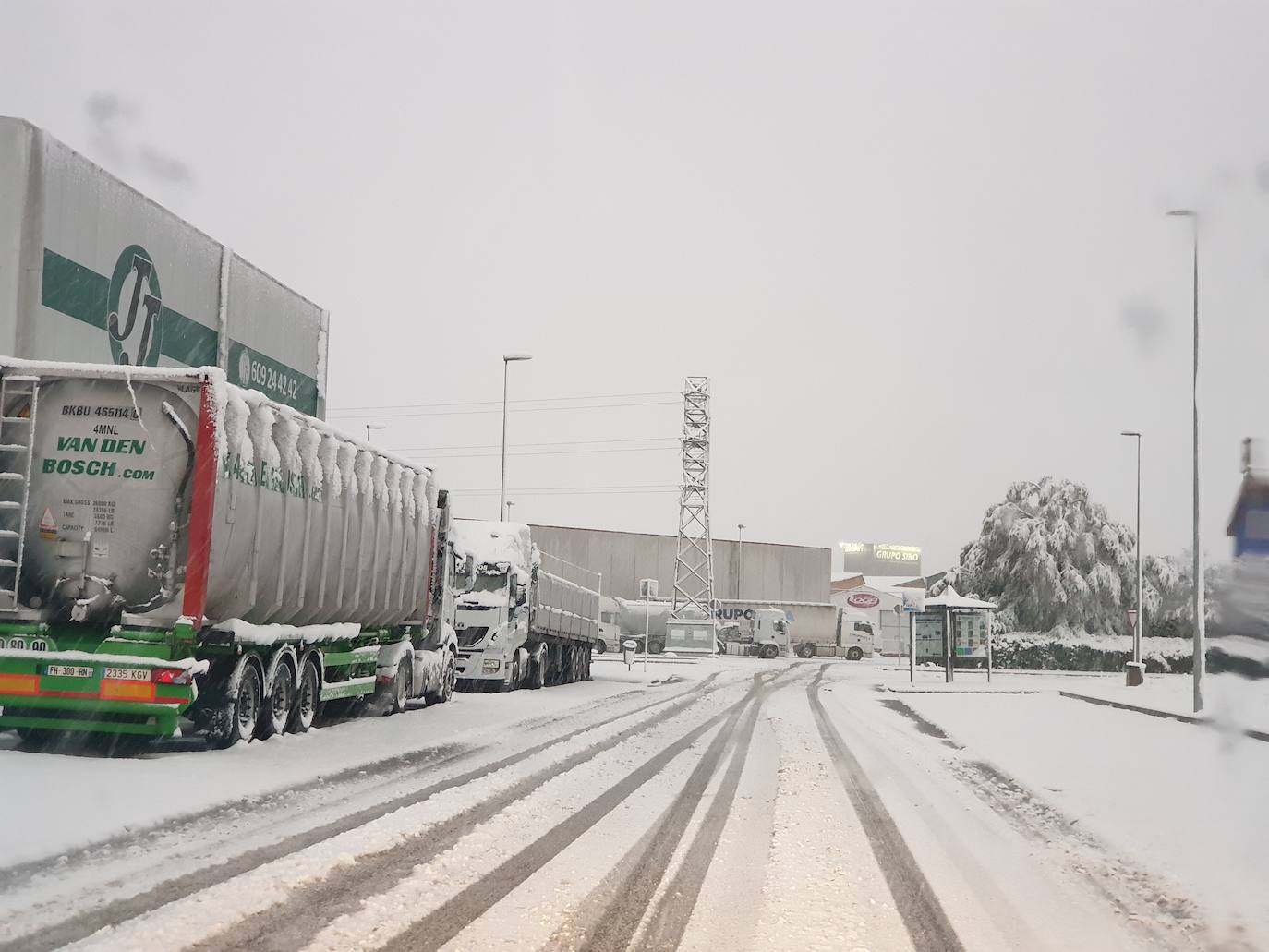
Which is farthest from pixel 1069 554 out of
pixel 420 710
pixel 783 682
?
pixel 420 710

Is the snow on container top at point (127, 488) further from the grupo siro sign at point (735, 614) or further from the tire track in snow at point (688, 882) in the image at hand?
the grupo siro sign at point (735, 614)

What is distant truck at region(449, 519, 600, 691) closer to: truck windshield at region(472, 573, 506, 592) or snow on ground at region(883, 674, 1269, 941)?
truck windshield at region(472, 573, 506, 592)

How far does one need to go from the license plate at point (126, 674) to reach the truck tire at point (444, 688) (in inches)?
346

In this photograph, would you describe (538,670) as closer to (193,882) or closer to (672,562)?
(193,882)

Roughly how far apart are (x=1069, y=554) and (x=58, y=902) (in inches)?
2128

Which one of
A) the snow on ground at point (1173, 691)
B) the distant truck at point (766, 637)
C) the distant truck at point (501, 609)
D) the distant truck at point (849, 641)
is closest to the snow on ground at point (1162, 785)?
the snow on ground at point (1173, 691)

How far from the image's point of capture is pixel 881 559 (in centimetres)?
15688

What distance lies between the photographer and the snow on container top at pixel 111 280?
1245cm

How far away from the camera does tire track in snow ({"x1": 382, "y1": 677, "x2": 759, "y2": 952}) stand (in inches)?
206

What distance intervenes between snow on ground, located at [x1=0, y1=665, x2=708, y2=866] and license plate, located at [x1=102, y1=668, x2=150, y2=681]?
2.44 ft

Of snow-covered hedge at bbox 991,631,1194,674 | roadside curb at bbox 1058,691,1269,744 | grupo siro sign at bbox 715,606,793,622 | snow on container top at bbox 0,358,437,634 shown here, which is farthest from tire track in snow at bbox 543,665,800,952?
grupo siro sign at bbox 715,606,793,622

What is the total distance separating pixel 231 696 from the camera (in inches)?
468

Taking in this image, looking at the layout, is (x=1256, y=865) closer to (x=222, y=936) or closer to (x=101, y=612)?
(x=222, y=936)

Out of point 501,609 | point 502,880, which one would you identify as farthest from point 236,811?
point 501,609
